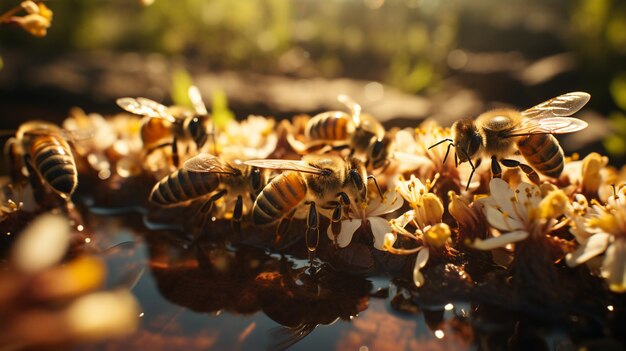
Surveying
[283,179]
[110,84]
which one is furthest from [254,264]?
[110,84]

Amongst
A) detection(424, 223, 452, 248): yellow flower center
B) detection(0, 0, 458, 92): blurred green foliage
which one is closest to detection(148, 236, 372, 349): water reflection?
detection(424, 223, 452, 248): yellow flower center

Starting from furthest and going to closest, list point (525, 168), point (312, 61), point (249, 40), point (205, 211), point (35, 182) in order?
point (312, 61) < point (249, 40) < point (35, 182) < point (205, 211) < point (525, 168)

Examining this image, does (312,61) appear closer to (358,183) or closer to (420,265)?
(358,183)

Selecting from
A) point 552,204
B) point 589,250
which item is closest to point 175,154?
point 552,204

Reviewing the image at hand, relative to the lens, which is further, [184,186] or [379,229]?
[184,186]

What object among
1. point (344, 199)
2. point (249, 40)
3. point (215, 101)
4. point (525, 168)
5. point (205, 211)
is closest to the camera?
point (344, 199)
